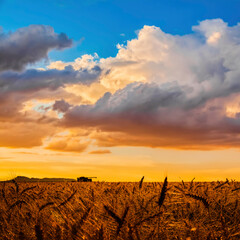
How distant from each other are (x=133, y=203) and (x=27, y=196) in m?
4.48

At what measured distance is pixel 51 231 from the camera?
525 cm

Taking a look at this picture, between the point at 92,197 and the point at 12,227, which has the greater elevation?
the point at 92,197

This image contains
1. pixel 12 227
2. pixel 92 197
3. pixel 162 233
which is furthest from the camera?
pixel 92 197

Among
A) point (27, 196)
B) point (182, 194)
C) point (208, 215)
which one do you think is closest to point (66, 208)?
point (182, 194)

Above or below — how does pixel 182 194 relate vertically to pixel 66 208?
above

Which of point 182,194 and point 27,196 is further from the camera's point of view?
point 27,196

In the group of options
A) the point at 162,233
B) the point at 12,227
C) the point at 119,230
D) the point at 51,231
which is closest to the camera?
the point at 119,230

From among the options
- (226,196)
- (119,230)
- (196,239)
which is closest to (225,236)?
(196,239)

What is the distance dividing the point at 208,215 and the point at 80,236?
3473 millimetres

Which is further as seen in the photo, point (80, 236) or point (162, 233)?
point (162, 233)

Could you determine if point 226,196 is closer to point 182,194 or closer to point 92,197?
point 182,194

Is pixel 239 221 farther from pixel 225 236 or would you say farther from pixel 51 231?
pixel 51 231

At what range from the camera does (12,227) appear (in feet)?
20.9

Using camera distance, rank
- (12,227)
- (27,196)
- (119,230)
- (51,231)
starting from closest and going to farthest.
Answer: (119,230), (51,231), (12,227), (27,196)
